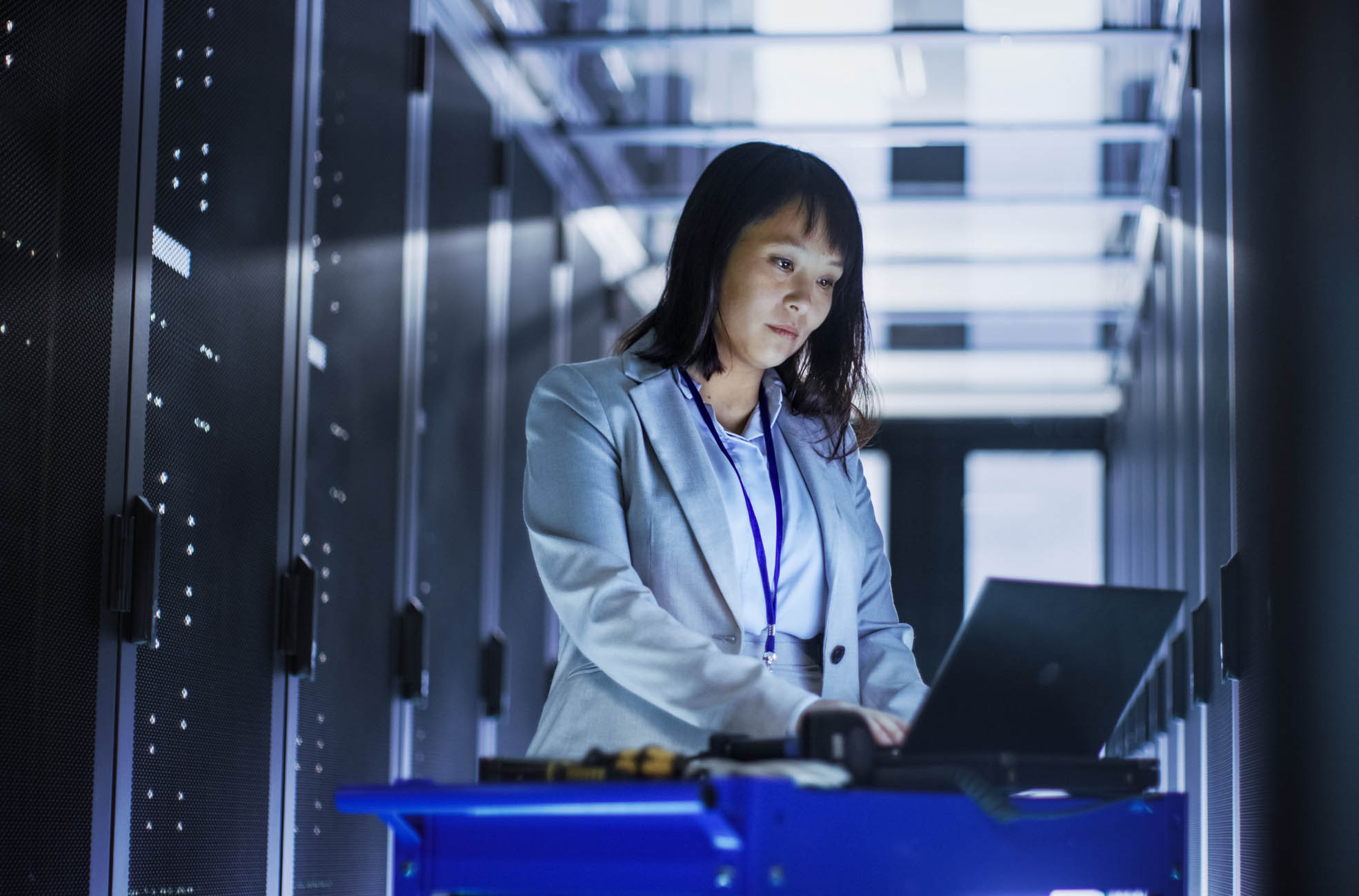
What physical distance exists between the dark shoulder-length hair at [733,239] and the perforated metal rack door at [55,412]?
2.97 ft

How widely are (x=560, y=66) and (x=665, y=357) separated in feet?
12.1

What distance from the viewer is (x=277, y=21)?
3.53 meters

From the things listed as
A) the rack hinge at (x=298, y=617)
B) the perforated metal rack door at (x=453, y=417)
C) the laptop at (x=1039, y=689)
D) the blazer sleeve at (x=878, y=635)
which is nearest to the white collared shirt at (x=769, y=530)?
the blazer sleeve at (x=878, y=635)

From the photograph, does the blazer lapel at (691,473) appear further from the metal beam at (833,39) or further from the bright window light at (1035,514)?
the bright window light at (1035,514)

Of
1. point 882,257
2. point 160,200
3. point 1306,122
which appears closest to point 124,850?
point 160,200

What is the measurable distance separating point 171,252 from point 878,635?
1526mm

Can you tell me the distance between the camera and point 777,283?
236 centimetres

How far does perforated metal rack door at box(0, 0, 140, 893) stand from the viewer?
7.86 ft

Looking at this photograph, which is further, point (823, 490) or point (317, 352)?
point (317, 352)

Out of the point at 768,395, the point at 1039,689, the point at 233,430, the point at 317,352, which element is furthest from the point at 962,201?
the point at 1039,689

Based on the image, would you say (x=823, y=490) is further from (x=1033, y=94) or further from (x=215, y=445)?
(x=1033, y=94)

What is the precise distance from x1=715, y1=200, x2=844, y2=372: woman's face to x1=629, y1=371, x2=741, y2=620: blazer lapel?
157mm

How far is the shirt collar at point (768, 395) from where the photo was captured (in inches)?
93.3

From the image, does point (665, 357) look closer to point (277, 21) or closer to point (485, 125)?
point (277, 21)
